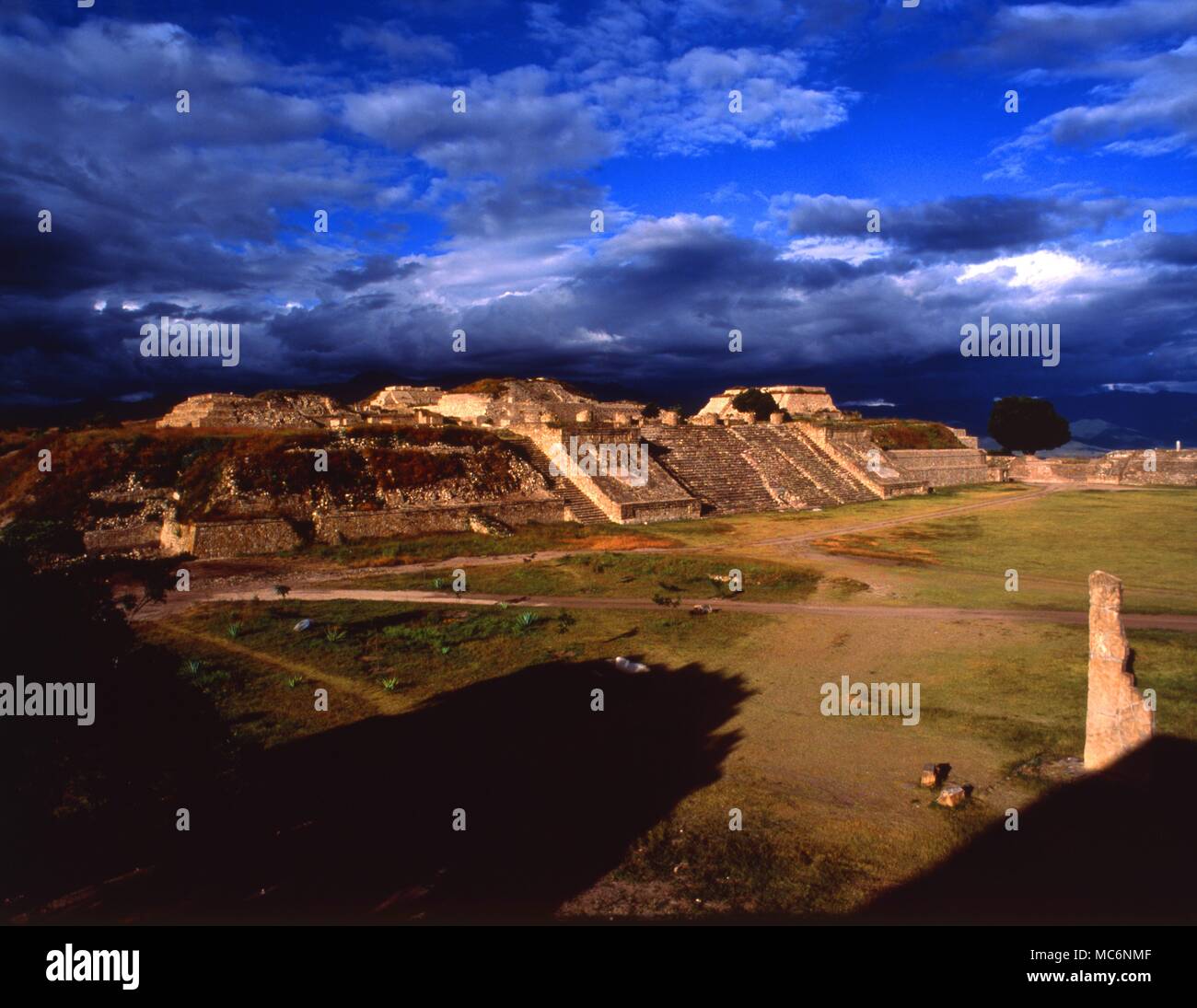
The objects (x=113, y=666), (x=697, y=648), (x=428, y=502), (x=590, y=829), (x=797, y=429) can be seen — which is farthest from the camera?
(x=797, y=429)

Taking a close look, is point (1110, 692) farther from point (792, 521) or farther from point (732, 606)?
point (792, 521)

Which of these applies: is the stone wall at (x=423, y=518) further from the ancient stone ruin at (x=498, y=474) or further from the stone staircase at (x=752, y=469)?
the stone staircase at (x=752, y=469)

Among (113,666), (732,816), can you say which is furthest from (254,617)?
(732,816)

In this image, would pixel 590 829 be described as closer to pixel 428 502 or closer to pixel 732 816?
pixel 732 816

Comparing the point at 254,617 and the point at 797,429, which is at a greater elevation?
the point at 797,429

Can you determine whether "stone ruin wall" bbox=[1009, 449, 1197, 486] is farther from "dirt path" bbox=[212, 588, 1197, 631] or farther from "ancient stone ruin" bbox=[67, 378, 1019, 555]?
"dirt path" bbox=[212, 588, 1197, 631]

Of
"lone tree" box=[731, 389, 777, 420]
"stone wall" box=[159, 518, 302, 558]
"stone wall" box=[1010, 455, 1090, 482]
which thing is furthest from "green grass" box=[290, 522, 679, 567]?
"lone tree" box=[731, 389, 777, 420]
